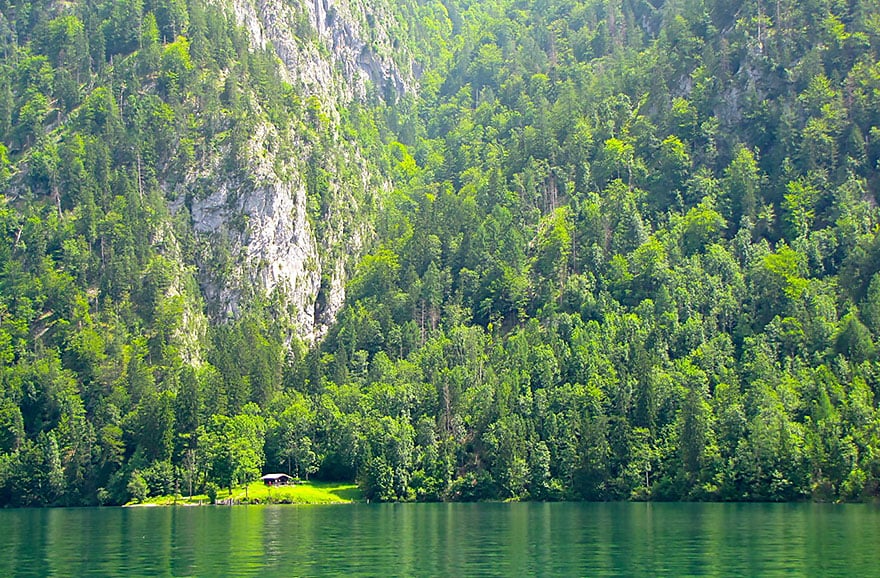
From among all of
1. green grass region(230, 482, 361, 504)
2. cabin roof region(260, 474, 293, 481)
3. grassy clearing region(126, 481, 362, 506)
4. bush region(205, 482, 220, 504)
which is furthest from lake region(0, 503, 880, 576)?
cabin roof region(260, 474, 293, 481)

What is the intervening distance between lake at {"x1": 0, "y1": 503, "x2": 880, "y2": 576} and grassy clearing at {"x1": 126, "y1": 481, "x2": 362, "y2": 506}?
30312 millimetres

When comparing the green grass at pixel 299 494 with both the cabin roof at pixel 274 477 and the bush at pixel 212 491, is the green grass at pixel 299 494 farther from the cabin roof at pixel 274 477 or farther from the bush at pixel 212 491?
the bush at pixel 212 491

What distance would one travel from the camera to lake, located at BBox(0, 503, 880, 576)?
69.4 meters

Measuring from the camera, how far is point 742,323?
608 feet

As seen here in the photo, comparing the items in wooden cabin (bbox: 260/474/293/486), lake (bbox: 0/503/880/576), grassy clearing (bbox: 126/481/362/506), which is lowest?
lake (bbox: 0/503/880/576)

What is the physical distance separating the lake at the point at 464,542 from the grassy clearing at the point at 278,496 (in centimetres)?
3031

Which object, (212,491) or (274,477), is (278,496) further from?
(212,491)

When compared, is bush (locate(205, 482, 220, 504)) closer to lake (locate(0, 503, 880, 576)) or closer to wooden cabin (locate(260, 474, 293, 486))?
wooden cabin (locate(260, 474, 293, 486))

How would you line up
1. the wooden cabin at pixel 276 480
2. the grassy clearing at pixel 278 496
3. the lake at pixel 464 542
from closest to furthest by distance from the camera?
1. the lake at pixel 464 542
2. the grassy clearing at pixel 278 496
3. the wooden cabin at pixel 276 480

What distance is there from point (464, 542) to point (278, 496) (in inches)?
3285

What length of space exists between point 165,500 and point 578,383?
64.0 metres

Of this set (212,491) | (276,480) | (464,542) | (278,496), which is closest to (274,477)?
(276,480)

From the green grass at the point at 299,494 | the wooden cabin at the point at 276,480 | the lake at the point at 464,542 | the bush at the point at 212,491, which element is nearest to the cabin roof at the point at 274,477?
the wooden cabin at the point at 276,480

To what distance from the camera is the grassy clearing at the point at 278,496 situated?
543 ft
